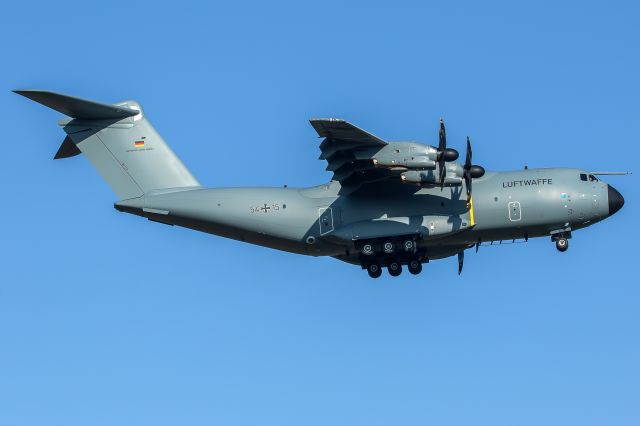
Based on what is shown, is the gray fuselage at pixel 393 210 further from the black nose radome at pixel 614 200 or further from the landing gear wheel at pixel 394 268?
the landing gear wheel at pixel 394 268

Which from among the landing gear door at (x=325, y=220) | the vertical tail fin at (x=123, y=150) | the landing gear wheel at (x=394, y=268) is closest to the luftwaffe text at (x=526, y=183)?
the landing gear wheel at (x=394, y=268)

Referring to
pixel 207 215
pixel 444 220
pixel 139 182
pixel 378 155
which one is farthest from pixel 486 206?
pixel 139 182

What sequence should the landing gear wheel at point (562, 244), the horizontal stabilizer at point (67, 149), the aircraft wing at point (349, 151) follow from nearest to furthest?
the aircraft wing at point (349, 151), the landing gear wheel at point (562, 244), the horizontal stabilizer at point (67, 149)

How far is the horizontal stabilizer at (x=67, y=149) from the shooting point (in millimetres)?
23938

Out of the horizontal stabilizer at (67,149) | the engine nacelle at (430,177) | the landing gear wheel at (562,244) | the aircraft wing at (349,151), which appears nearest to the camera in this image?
the aircraft wing at (349,151)

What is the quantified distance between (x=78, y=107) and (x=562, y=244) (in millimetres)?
9994

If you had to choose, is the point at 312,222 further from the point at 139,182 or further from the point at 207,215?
the point at 139,182

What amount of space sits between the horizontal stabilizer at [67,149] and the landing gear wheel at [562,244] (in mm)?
9831

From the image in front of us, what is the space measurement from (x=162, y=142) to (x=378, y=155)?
496 cm

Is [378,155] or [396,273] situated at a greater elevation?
[378,155]

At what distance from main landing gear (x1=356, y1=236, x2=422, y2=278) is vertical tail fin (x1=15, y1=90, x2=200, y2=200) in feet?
12.4

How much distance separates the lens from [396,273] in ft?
77.3

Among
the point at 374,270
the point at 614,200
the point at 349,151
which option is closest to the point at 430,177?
the point at 349,151

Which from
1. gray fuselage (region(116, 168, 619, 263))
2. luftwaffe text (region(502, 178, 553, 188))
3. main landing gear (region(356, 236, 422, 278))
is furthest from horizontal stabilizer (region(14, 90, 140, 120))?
luftwaffe text (region(502, 178, 553, 188))
